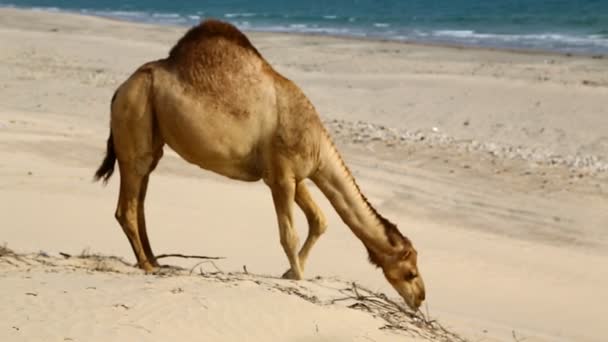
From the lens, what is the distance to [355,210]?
8.45 m

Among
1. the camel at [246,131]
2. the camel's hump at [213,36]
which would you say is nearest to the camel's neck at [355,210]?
the camel at [246,131]

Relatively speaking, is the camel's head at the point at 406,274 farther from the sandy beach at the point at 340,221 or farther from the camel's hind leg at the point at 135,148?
A: the camel's hind leg at the point at 135,148

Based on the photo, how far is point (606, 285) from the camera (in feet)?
37.5

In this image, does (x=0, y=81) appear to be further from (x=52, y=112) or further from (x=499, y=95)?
(x=499, y=95)

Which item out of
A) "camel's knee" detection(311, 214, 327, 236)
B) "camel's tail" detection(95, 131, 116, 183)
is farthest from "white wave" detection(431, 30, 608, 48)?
"camel's tail" detection(95, 131, 116, 183)

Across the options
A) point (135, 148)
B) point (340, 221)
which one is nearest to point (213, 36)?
point (135, 148)

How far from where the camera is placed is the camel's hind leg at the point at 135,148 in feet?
27.9

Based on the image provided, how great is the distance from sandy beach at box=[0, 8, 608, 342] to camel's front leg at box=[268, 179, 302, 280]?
26cm

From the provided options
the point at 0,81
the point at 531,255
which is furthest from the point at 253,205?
the point at 0,81

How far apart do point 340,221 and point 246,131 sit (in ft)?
16.3

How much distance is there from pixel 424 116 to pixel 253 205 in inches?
363

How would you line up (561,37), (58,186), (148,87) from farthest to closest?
(561,37) < (58,186) < (148,87)

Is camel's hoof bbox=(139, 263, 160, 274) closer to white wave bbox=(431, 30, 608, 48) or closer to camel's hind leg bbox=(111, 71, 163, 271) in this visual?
camel's hind leg bbox=(111, 71, 163, 271)

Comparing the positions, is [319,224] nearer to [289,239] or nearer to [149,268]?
[289,239]
